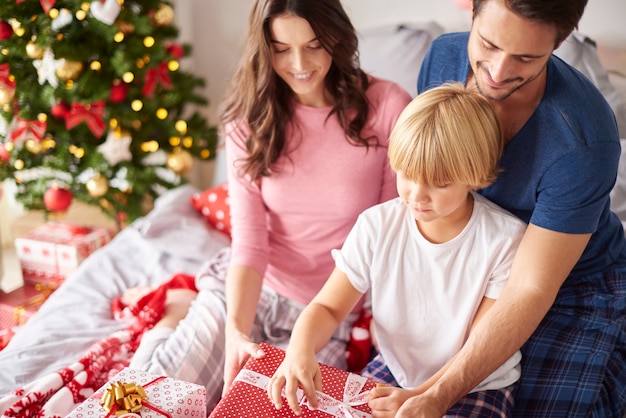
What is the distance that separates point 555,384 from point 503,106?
0.61 meters

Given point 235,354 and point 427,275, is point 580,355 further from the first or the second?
point 235,354

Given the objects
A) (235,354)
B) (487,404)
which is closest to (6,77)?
(235,354)

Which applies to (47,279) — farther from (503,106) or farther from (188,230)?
(503,106)

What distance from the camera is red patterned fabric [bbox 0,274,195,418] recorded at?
138cm

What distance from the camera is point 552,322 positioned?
140cm

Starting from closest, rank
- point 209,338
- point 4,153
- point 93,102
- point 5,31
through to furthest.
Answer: point 209,338 → point 5,31 → point 4,153 → point 93,102

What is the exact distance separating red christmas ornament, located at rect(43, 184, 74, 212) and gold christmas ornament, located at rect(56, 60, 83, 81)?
0.41 meters

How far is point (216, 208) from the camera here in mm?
2256

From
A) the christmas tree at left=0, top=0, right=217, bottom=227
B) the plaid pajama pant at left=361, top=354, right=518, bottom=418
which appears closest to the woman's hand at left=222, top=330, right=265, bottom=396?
the plaid pajama pant at left=361, top=354, right=518, bottom=418

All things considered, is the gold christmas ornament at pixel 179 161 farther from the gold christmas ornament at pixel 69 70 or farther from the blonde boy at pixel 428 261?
the blonde boy at pixel 428 261

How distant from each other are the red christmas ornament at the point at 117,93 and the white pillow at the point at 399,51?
90 cm

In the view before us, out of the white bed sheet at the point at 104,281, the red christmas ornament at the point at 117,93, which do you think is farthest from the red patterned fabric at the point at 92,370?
the red christmas ornament at the point at 117,93

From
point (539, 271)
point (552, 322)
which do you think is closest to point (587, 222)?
point (539, 271)

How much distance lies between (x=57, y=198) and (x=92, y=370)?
937 mm
